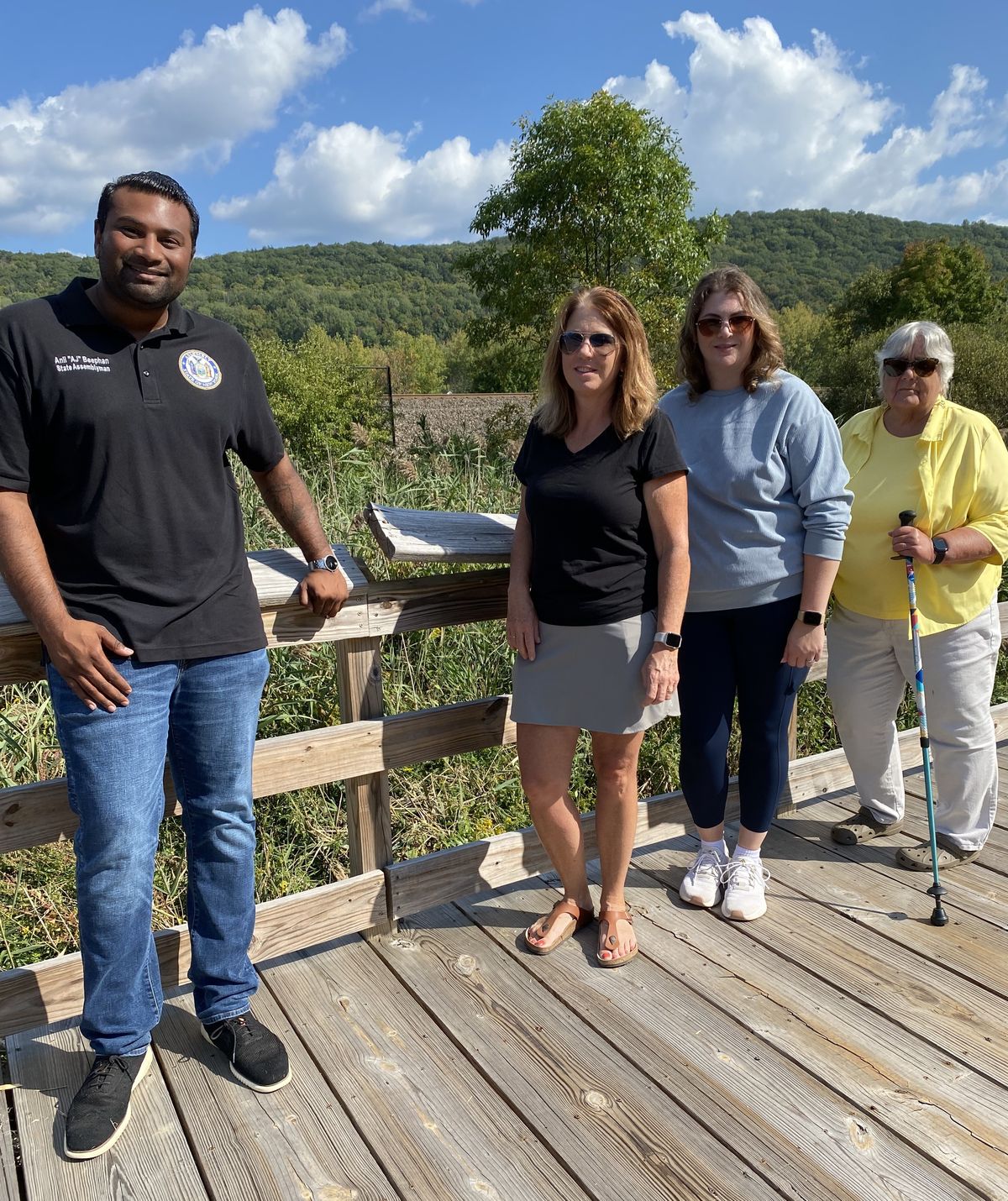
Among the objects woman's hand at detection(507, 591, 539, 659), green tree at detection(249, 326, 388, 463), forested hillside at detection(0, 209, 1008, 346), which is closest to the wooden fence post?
woman's hand at detection(507, 591, 539, 659)

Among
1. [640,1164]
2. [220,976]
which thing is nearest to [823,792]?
[640,1164]

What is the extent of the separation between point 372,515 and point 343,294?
2219 inches

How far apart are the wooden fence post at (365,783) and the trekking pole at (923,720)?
150cm

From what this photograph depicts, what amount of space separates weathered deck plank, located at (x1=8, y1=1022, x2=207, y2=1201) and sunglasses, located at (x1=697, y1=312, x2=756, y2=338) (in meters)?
2.18

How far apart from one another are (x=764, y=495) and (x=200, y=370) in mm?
1408

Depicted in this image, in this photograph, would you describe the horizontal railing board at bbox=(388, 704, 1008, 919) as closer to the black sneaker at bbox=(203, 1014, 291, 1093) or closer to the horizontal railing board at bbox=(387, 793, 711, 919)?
the horizontal railing board at bbox=(387, 793, 711, 919)

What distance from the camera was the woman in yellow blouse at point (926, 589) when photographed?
2740 mm

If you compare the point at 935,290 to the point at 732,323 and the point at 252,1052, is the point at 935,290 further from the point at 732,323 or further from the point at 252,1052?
the point at 252,1052

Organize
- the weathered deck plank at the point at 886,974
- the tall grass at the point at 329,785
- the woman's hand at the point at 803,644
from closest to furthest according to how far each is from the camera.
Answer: the weathered deck plank at the point at 886,974, the woman's hand at the point at 803,644, the tall grass at the point at 329,785

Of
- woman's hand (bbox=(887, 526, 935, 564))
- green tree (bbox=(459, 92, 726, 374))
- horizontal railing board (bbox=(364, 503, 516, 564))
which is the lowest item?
woman's hand (bbox=(887, 526, 935, 564))

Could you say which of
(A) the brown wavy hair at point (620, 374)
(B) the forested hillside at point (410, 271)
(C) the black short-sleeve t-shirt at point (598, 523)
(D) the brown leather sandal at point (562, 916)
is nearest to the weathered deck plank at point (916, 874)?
(D) the brown leather sandal at point (562, 916)

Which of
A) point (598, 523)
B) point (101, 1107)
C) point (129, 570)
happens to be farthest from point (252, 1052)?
point (598, 523)

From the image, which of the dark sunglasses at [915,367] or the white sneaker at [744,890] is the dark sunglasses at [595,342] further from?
the white sneaker at [744,890]

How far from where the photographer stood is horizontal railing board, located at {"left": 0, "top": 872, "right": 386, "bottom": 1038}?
206 centimetres
